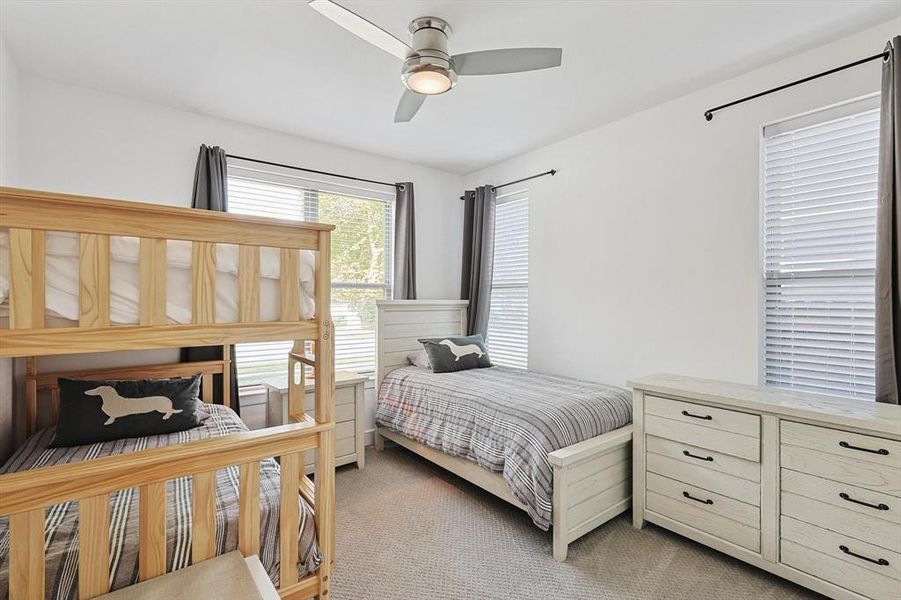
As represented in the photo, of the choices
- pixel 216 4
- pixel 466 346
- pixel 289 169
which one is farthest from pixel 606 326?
pixel 216 4

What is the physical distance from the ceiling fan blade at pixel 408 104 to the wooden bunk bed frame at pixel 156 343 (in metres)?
1.10

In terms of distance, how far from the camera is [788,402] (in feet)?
6.25

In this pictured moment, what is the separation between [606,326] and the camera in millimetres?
3193

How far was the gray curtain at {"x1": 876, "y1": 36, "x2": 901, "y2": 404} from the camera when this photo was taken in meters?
1.89

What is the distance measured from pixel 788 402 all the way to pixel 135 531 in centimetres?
260

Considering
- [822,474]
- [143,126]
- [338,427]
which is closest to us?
[822,474]

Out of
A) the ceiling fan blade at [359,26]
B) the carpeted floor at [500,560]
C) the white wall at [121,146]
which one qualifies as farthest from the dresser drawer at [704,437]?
the white wall at [121,146]

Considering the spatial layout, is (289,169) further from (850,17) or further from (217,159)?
(850,17)

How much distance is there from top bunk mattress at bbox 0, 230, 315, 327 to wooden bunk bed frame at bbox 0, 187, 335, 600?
34 millimetres

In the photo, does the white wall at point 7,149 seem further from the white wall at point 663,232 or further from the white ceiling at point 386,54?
the white wall at point 663,232

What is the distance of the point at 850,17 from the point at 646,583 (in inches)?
109

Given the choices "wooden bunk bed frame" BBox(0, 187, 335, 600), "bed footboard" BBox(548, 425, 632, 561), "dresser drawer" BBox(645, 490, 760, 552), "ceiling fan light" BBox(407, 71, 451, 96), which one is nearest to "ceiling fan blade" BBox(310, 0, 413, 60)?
"ceiling fan light" BBox(407, 71, 451, 96)

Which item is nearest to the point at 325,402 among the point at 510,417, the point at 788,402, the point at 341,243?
the point at 510,417

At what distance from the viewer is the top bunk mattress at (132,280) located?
1.17 metres
